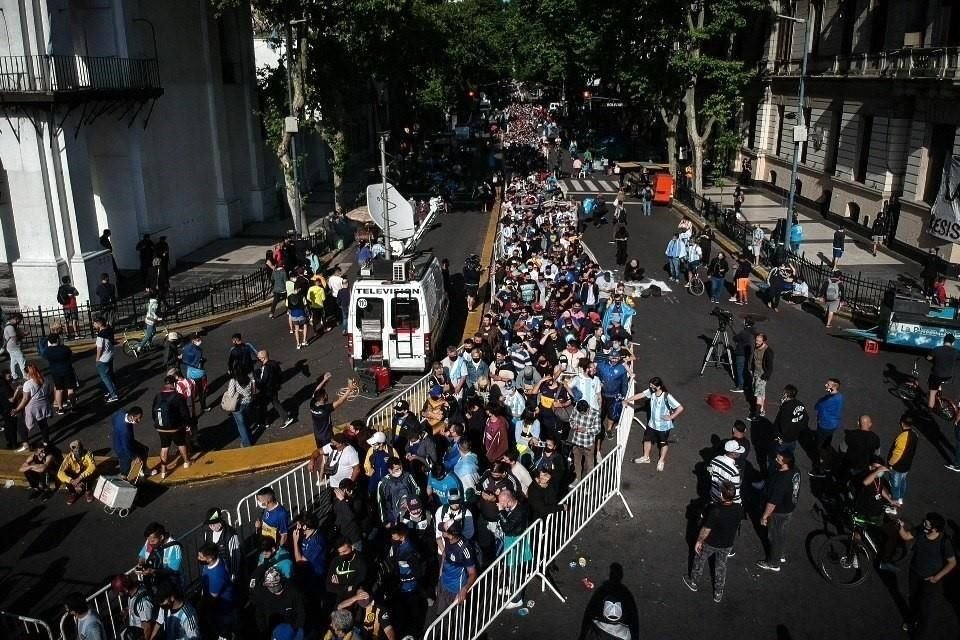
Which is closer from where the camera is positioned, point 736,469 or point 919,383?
point 736,469

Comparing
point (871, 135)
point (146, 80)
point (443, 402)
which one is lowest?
point (443, 402)

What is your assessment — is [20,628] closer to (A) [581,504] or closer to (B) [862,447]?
(A) [581,504]

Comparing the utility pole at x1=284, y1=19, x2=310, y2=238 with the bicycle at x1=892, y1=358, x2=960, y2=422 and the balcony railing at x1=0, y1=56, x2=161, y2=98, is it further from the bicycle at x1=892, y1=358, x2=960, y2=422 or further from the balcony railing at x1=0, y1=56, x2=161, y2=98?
the bicycle at x1=892, y1=358, x2=960, y2=422

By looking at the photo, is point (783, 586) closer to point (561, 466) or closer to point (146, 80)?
point (561, 466)

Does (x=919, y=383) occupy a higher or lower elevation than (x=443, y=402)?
lower

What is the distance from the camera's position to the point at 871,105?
30.9 metres

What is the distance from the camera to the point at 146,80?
79.6ft

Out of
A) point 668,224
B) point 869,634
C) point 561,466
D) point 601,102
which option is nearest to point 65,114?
point 561,466

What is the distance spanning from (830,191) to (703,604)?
2968cm

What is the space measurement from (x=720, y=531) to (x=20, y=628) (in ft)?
25.5

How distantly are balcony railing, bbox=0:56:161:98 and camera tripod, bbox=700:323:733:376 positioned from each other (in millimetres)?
16747

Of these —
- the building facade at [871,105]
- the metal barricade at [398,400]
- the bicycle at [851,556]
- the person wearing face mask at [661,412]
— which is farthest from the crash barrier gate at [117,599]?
the building facade at [871,105]

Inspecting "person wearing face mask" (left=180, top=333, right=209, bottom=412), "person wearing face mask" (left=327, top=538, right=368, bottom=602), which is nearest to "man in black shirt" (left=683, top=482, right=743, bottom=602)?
"person wearing face mask" (left=327, top=538, right=368, bottom=602)

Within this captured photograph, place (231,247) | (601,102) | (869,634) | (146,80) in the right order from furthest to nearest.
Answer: (601,102)
(231,247)
(146,80)
(869,634)
